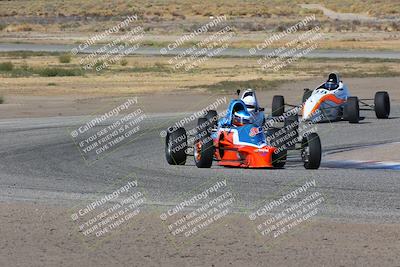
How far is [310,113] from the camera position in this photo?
1155 inches

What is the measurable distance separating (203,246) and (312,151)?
6.67 meters

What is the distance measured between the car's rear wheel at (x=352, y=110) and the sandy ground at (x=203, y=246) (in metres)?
15.2

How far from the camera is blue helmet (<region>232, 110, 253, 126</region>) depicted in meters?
20.1

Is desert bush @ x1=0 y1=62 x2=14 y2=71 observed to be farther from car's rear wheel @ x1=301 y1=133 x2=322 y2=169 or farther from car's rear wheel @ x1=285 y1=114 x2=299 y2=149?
car's rear wheel @ x1=301 y1=133 x2=322 y2=169

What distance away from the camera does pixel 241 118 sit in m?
20.2

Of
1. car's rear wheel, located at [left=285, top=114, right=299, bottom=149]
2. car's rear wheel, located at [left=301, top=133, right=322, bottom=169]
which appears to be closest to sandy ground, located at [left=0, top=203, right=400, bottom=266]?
car's rear wheel, located at [left=301, top=133, right=322, bottom=169]

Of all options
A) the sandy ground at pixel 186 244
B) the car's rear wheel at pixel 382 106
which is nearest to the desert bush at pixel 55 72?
the car's rear wheel at pixel 382 106

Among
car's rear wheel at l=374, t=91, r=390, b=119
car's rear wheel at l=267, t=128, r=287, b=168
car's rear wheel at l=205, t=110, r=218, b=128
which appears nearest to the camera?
car's rear wheel at l=267, t=128, r=287, b=168

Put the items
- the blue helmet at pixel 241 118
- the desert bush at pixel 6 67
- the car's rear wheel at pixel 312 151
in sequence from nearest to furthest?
the car's rear wheel at pixel 312 151 → the blue helmet at pixel 241 118 → the desert bush at pixel 6 67

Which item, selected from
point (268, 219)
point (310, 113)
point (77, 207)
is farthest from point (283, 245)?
point (310, 113)

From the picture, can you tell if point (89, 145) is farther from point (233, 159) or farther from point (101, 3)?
point (101, 3)

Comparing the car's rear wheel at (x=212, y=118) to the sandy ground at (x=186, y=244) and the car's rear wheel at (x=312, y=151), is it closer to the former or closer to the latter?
the car's rear wheel at (x=312, y=151)

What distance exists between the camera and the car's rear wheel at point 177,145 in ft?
66.3

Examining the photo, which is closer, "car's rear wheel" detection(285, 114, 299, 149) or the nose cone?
"car's rear wheel" detection(285, 114, 299, 149)
